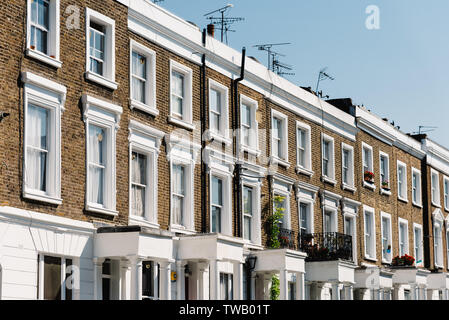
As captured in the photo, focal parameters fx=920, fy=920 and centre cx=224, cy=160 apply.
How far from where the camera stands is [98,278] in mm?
21938

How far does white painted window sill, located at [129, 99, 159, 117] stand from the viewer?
24123 millimetres

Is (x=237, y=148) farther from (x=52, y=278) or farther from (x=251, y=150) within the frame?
(x=52, y=278)

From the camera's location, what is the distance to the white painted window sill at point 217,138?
27733 millimetres

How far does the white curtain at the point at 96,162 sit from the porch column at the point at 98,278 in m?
1.50

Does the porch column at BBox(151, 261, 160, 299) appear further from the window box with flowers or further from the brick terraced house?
the window box with flowers

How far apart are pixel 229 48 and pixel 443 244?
72.7ft

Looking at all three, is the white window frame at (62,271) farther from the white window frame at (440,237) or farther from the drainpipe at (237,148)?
the white window frame at (440,237)

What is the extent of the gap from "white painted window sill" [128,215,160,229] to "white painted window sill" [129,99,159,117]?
2.88m

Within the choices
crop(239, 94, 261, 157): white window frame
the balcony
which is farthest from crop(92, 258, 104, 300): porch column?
the balcony

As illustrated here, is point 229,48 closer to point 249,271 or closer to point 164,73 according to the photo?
point 164,73

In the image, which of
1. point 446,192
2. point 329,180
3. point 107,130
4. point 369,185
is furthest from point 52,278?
point 446,192
